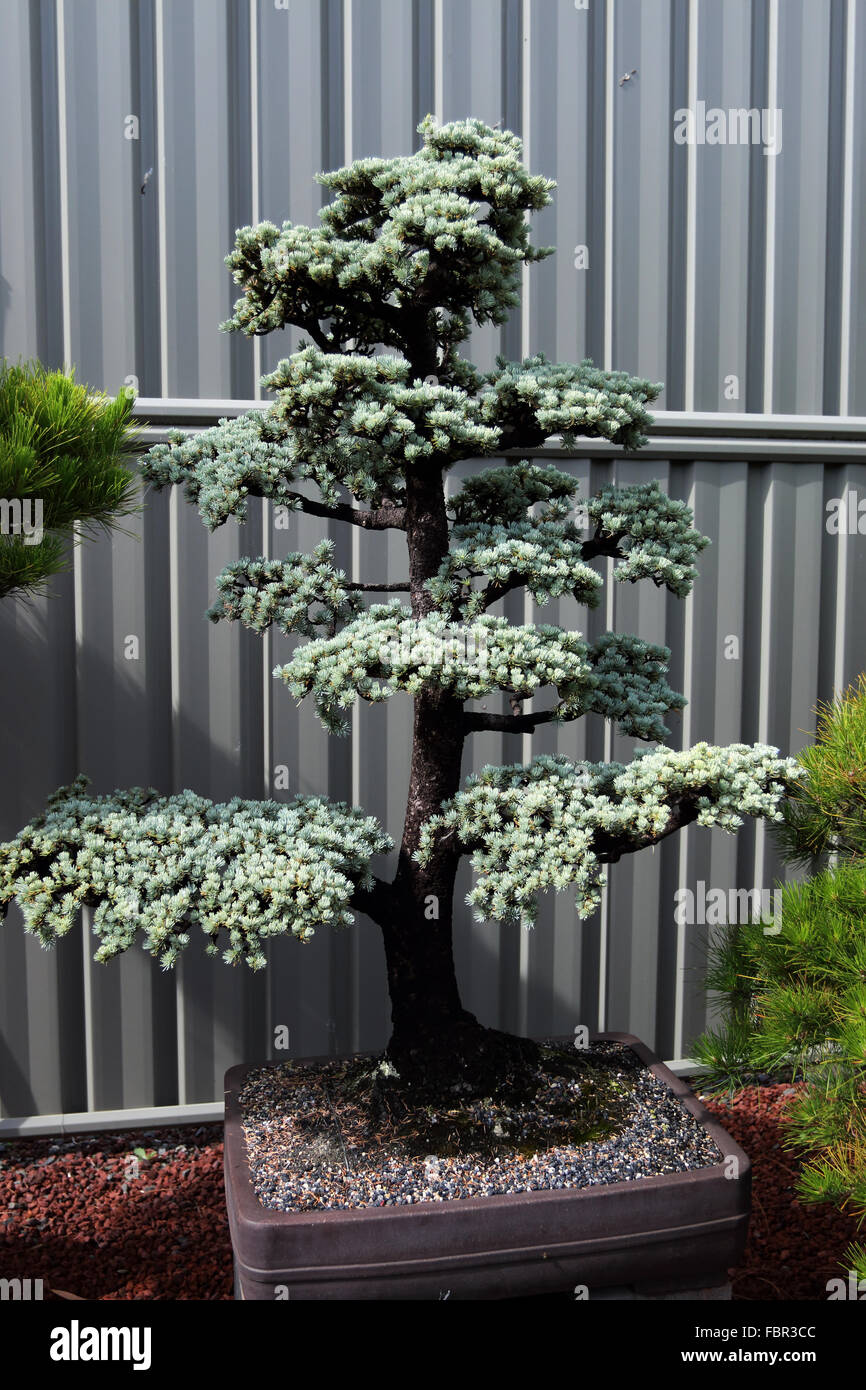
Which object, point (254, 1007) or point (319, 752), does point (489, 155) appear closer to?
point (319, 752)

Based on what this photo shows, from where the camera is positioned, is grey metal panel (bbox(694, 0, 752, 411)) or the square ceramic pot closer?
the square ceramic pot

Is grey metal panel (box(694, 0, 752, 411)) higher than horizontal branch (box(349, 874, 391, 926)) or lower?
higher

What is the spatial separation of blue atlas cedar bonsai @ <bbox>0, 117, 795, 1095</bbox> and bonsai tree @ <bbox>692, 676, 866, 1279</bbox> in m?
0.10

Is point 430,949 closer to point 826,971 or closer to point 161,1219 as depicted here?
point 826,971

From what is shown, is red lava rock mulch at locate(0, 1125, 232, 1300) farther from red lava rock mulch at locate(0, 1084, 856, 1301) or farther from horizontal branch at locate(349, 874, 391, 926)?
horizontal branch at locate(349, 874, 391, 926)

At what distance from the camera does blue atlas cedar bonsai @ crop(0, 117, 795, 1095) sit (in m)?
1.66

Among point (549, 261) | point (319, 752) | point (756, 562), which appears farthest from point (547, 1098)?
point (549, 261)

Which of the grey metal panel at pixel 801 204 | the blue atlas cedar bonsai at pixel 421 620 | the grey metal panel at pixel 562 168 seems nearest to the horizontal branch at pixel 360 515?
the blue atlas cedar bonsai at pixel 421 620

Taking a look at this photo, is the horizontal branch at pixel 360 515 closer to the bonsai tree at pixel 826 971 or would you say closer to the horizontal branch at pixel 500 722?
the horizontal branch at pixel 500 722

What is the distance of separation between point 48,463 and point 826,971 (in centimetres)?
150

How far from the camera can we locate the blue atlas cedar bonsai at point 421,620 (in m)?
1.66

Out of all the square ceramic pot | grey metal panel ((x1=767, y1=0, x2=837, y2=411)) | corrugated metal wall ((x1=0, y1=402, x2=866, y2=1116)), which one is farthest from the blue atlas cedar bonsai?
grey metal panel ((x1=767, y1=0, x2=837, y2=411))

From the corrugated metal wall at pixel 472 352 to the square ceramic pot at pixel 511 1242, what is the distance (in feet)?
3.75

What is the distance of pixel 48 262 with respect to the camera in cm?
257
